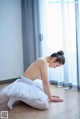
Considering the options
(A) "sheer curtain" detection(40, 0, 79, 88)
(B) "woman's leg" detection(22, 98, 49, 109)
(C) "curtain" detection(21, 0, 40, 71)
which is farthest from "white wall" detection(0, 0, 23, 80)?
(B) "woman's leg" detection(22, 98, 49, 109)

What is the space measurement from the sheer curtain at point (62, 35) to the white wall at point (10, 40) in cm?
60

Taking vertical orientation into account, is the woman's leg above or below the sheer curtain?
below

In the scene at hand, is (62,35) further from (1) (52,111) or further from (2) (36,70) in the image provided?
(1) (52,111)

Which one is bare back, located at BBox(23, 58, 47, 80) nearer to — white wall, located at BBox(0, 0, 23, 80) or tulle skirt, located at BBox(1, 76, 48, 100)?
tulle skirt, located at BBox(1, 76, 48, 100)

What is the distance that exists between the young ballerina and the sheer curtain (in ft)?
2.65

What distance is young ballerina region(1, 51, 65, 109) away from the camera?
275 cm

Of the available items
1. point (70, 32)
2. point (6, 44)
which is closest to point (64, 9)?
point (70, 32)

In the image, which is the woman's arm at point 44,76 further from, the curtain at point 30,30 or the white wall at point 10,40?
the white wall at point 10,40

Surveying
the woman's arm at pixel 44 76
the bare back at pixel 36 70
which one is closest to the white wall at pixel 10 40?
the bare back at pixel 36 70

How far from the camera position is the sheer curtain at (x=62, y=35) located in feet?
12.3

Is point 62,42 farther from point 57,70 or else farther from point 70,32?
point 57,70

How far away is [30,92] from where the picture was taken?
2.81 m

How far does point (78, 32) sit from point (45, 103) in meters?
1.48

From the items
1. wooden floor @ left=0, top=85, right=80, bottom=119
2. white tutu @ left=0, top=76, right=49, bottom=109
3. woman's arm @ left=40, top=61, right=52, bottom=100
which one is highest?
→ woman's arm @ left=40, top=61, right=52, bottom=100
